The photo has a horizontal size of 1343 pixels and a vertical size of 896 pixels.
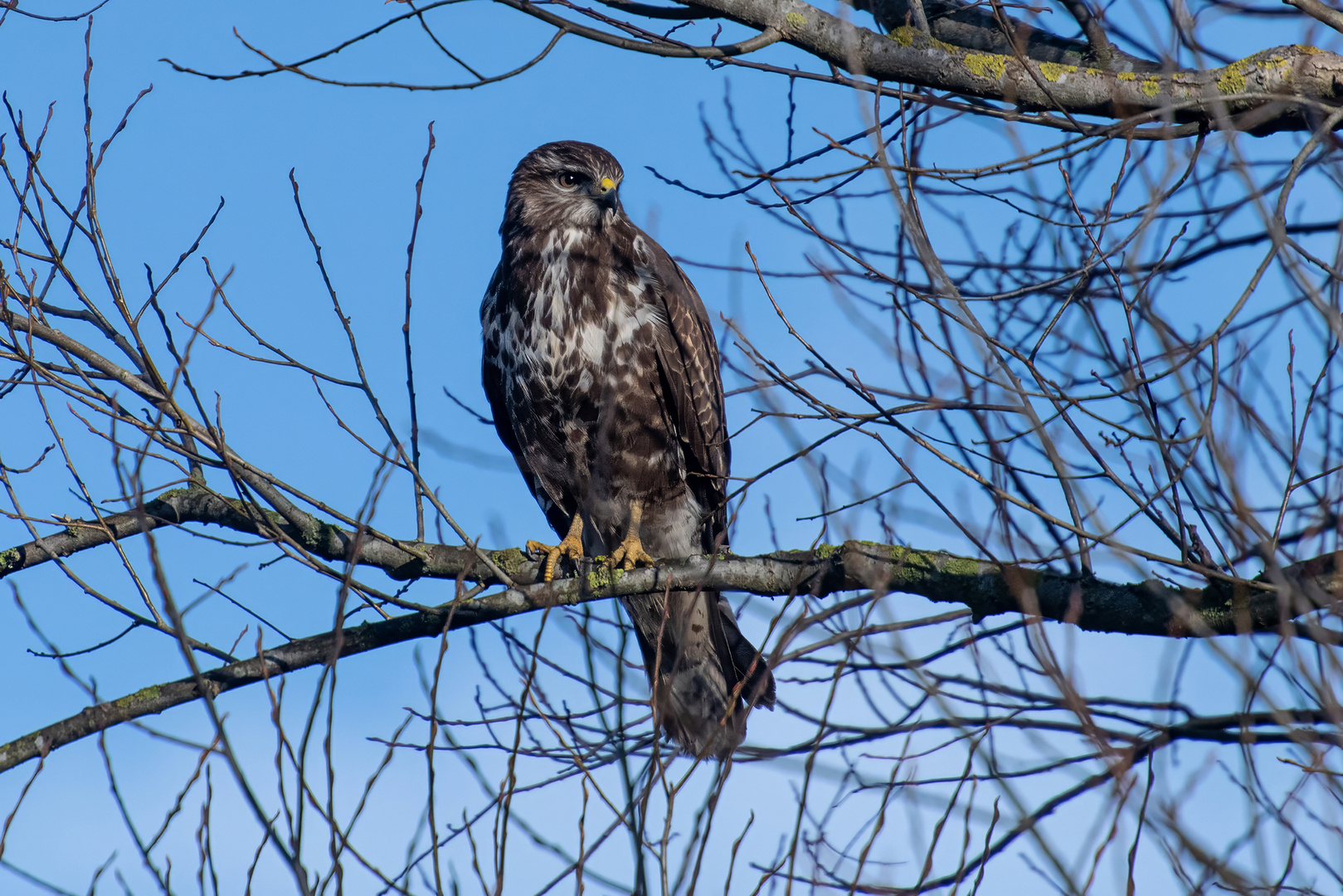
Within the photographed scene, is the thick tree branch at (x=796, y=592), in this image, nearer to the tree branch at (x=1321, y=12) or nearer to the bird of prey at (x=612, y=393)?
the bird of prey at (x=612, y=393)

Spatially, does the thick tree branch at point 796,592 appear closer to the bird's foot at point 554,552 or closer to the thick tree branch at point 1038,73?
the bird's foot at point 554,552

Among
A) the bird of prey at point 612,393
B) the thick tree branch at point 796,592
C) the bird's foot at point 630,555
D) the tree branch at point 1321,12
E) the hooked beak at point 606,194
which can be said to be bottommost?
the thick tree branch at point 796,592

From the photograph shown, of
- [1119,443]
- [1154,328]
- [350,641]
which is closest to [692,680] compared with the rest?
[350,641]

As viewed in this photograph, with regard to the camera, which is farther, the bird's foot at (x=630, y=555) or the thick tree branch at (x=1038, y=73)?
the bird's foot at (x=630, y=555)

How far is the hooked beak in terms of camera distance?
5.59m

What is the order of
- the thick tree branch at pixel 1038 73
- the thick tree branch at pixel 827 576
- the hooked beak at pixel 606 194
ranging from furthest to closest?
the hooked beak at pixel 606 194 < the thick tree branch at pixel 1038 73 < the thick tree branch at pixel 827 576

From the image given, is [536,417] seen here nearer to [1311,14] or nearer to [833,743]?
[833,743]

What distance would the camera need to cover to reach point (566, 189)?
5.74 meters

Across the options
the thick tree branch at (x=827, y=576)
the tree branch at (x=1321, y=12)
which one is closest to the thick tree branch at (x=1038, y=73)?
the tree branch at (x=1321, y=12)

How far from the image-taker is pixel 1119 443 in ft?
11.7

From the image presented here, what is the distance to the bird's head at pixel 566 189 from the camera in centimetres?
559

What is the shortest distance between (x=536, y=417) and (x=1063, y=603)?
8.44 feet

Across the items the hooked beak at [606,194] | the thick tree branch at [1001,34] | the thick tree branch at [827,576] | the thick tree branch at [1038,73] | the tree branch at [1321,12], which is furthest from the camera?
the hooked beak at [606,194]

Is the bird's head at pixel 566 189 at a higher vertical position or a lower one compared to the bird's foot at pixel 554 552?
higher
